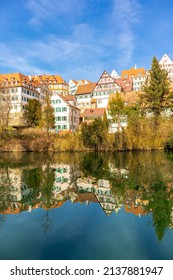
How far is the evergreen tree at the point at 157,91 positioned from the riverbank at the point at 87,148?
392 centimetres

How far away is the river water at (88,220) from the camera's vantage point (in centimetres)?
682

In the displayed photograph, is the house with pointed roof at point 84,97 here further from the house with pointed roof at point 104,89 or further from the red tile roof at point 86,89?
the house with pointed roof at point 104,89

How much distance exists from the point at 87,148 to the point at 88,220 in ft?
126

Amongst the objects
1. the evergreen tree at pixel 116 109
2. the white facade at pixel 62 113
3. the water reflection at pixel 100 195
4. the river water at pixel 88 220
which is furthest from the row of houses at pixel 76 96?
the river water at pixel 88 220

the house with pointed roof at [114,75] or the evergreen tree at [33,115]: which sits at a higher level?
the house with pointed roof at [114,75]

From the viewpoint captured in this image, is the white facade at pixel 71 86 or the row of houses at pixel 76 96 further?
the white facade at pixel 71 86

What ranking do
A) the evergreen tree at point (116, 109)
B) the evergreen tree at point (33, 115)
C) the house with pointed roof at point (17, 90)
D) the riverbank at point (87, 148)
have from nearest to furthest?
the riverbank at point (87, 148) < the evergreen tree at point (116, 109) < the evergreen tree at point (33, 115) < the house with pointed roof at point (17, 90)

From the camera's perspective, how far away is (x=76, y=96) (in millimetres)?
79312

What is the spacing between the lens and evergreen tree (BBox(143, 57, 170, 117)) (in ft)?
157

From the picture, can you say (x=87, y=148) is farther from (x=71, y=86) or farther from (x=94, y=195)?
(x=71, y=86)

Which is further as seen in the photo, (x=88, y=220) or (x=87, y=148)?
(x=87, y=148)

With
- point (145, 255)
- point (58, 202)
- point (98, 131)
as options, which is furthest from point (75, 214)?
point (98, 131)

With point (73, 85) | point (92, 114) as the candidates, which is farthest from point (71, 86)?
point (92, 114)
